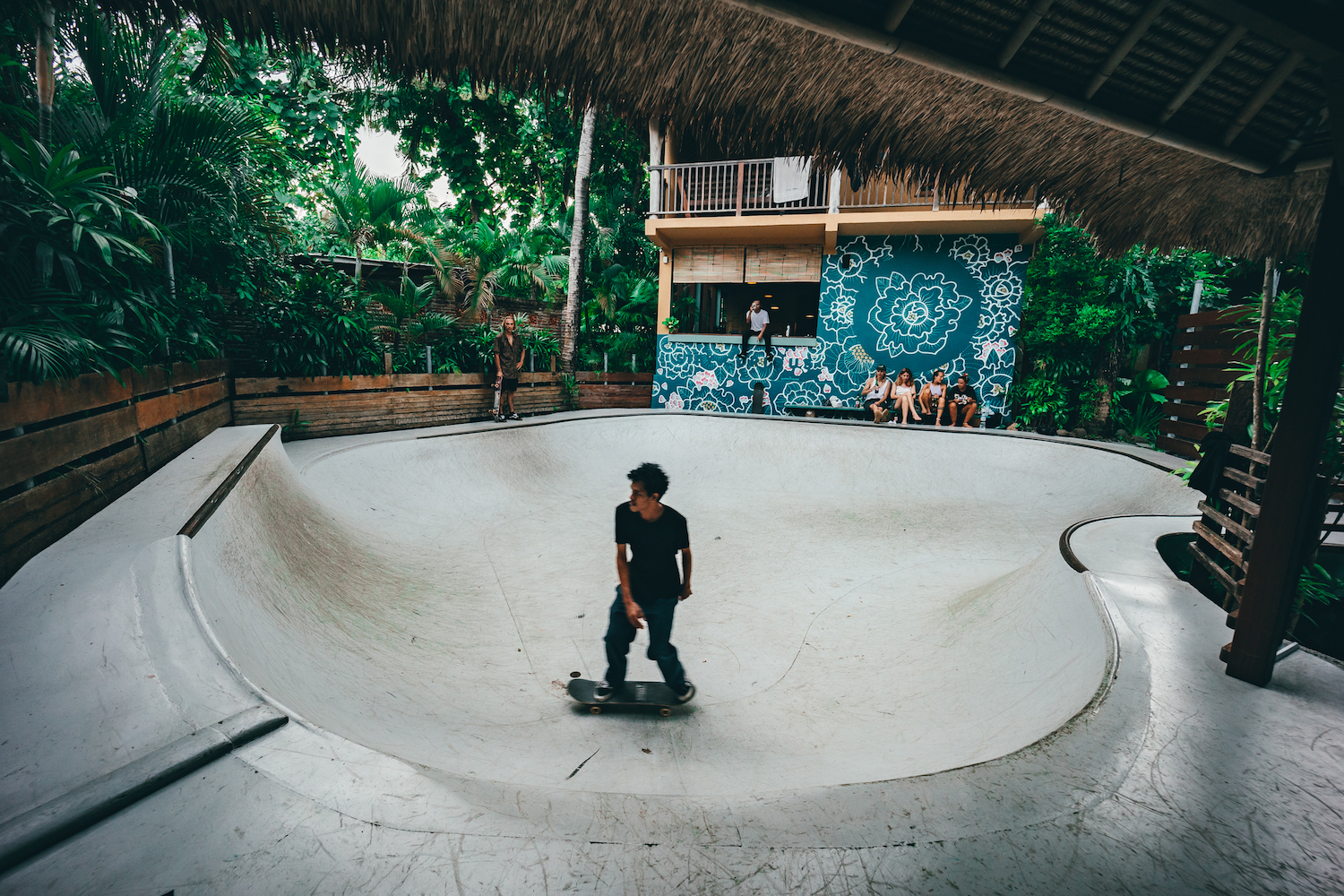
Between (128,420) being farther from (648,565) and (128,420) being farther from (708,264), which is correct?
(708,264)

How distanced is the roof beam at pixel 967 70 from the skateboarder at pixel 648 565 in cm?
186

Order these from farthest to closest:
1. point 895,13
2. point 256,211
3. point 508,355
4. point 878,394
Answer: point 878,394 < point 508,355 < point 256,211 < point 895,13

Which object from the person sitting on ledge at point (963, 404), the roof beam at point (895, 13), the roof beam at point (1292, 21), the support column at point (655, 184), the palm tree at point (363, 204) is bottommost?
the person sitting on ledge at point (963, 404)

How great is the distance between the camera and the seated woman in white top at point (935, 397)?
1102cm

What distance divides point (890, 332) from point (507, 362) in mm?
7922

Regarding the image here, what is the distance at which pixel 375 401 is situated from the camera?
8.73 meters

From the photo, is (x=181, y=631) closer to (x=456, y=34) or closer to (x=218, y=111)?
(x=456, y=34)

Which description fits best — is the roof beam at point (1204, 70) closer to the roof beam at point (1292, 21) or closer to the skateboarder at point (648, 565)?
the roof beam at point (1292, 21)

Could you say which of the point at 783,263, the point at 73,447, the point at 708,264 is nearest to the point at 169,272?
the point at 73,447

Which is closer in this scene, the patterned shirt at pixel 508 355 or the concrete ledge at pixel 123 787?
the concrete ledge at pixel 123 787

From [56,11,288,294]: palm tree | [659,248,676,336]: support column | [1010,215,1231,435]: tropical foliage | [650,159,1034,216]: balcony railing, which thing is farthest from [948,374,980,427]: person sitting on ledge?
[56,11,288,294]: palm tree

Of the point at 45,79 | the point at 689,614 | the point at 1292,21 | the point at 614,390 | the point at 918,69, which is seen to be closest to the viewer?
the point at 1292,21

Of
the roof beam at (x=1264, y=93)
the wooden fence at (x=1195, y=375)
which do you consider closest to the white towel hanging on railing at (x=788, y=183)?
the wooden fence at (x=1195, y=375)

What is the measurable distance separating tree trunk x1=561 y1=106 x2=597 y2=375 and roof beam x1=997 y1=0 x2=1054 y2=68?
10.5 metres
